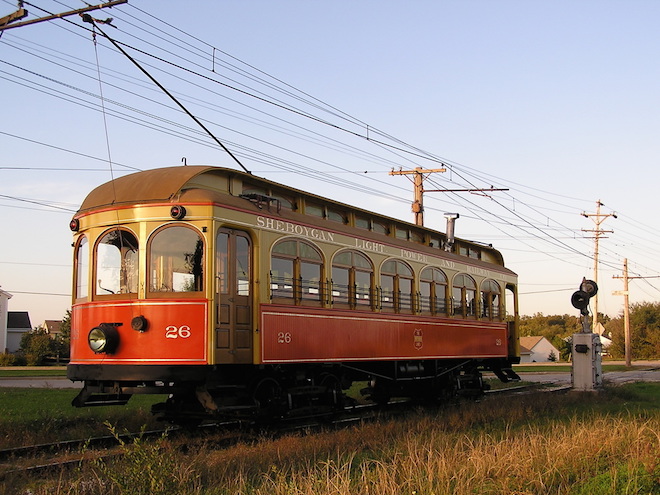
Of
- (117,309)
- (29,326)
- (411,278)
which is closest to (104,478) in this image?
(117,309)

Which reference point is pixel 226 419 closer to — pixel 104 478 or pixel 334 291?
pixel 334 291

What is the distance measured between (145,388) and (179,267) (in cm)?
173

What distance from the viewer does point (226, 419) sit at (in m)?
11.8

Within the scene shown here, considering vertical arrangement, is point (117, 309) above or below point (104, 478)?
above

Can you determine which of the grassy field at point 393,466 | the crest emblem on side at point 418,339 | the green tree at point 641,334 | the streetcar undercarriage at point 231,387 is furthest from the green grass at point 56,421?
the green tree at point 641,334

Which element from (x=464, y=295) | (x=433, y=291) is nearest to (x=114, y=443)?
(x=433, y=291)

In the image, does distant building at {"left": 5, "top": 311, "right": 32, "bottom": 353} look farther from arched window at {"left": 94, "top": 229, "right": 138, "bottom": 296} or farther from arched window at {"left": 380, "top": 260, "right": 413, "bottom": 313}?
arched window at {"left": 94, "top": 229, "right": 138, "bottom": 296}

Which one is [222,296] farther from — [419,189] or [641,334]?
[641,334]

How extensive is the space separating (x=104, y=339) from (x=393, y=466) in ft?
16.4

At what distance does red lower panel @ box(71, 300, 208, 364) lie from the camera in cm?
1051

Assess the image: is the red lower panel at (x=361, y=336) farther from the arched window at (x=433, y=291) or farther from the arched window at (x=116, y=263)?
the arched window at (x=116, y=263)

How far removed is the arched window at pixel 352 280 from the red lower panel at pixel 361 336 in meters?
0.23

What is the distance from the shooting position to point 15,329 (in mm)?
79438

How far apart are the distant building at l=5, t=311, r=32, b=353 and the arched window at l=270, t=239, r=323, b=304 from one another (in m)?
72.8
